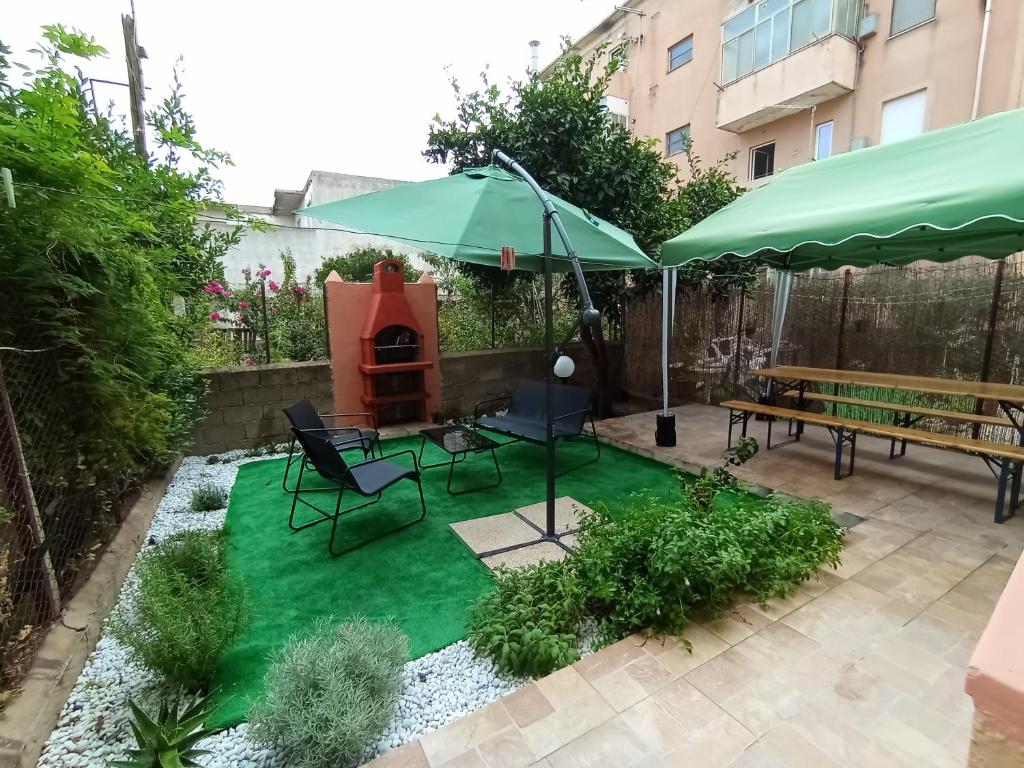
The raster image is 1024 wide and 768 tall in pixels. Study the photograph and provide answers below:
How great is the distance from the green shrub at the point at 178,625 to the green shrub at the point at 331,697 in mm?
285

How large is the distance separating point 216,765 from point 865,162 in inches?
227

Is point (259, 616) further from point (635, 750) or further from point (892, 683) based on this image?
point (892, 683)

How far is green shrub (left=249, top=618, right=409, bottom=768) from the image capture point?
1487 millimetres

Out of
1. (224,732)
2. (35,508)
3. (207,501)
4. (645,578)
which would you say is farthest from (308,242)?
(645,578)

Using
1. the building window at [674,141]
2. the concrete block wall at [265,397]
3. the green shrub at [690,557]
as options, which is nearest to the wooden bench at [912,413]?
the green shrub at [690,557]

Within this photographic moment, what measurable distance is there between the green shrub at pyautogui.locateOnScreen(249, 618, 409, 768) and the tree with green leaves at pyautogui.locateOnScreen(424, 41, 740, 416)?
15.7 feet

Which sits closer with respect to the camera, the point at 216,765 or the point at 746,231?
the point at 216,765

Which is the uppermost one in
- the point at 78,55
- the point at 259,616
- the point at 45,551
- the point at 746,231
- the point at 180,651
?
the point at 78,55

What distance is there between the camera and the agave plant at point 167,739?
Answer: 55.3 inches

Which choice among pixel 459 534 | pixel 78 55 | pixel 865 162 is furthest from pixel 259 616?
pixel 865 162

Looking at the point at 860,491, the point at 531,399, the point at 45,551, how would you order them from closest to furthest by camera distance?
the point at 45,551 → the point at 860,491 → the point at 531,399

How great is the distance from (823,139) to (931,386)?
8887 mm

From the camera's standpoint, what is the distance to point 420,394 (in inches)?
226

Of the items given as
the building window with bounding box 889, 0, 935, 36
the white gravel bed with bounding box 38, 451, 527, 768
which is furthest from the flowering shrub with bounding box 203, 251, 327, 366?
the building window with bounding box 889, 0, 935, 36
